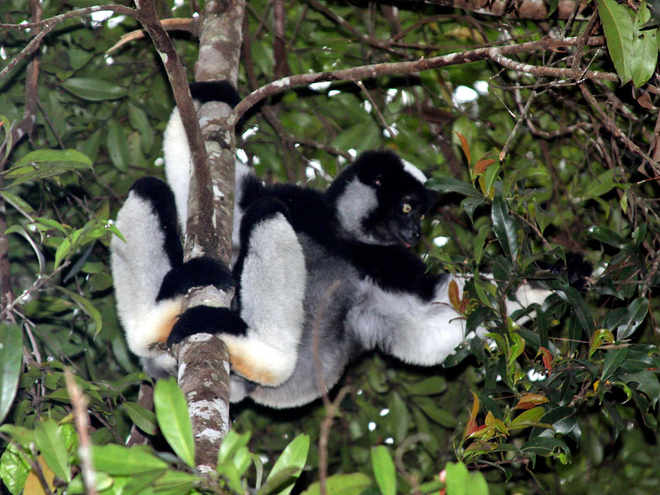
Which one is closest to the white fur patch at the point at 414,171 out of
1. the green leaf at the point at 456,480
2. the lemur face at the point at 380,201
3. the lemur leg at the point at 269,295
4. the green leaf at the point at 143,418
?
the lemur face at the point at 380,201

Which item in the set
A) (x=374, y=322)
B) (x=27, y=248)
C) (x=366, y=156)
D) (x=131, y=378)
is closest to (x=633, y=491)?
→ (x=374, y=322)

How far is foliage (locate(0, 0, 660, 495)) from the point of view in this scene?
111 inches

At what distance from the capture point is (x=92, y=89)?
3.73m

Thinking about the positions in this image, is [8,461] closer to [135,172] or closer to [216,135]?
[216,135]

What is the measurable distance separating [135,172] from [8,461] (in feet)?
8.67

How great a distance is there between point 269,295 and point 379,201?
1.29 m

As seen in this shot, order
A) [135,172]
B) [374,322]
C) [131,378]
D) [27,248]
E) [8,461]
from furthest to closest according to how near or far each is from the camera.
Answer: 1. [135,172]
2. [27,248]
3. [374,322]
4. [131,378]
5. [8,461]

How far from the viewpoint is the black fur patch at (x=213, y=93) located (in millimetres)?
3041

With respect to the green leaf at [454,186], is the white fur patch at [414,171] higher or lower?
lower

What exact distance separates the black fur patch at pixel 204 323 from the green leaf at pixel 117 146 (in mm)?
1693

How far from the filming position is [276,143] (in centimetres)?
444

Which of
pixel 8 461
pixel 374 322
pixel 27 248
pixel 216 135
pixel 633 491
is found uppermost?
pixel 216 135

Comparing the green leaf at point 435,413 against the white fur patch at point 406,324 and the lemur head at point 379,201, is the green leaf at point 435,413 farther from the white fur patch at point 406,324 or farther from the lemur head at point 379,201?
the lemur head at point 379,201

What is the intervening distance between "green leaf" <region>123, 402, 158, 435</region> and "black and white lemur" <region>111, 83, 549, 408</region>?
24cm
